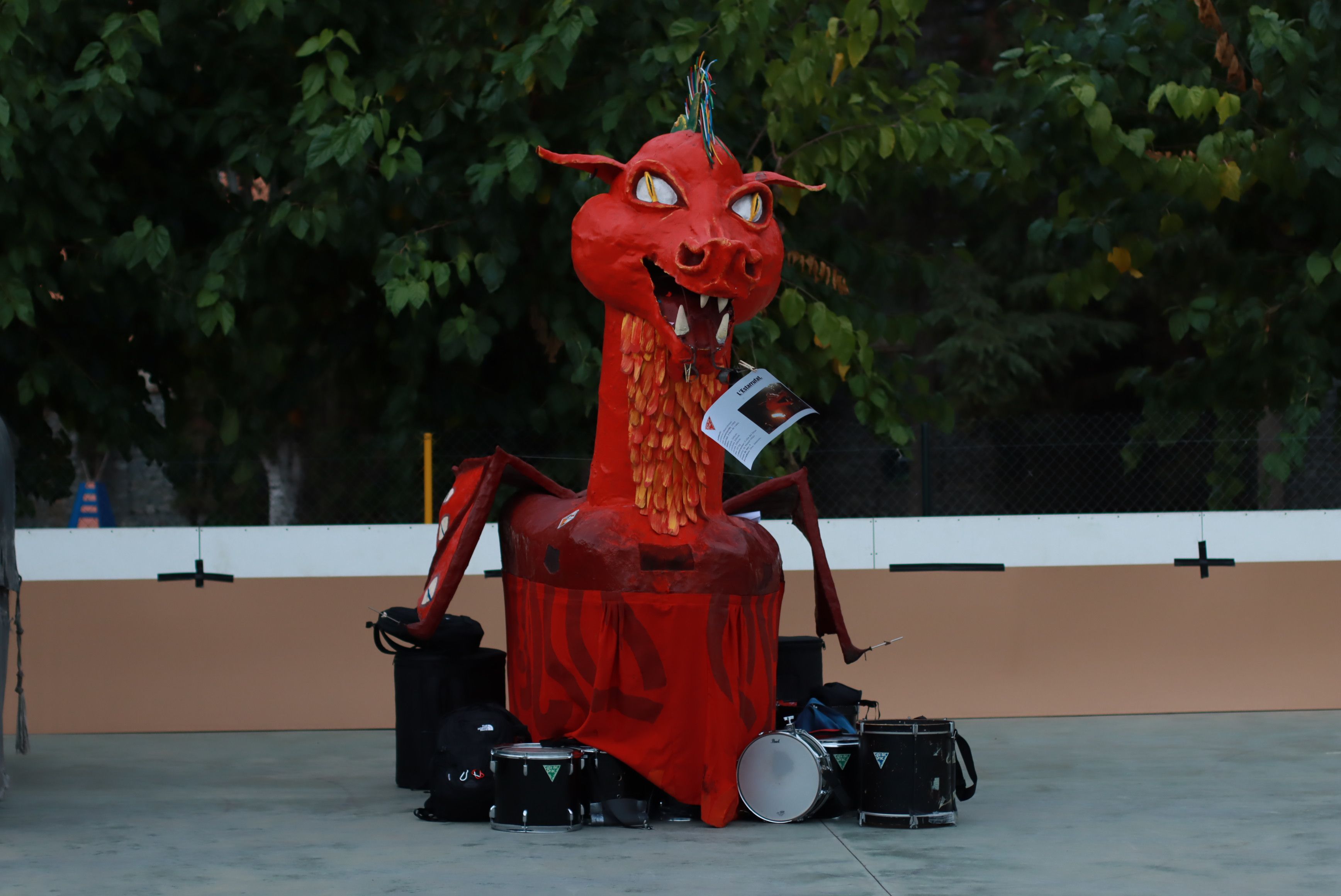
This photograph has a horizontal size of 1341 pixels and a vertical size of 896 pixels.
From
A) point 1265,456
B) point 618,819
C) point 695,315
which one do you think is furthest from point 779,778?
point 1265,456

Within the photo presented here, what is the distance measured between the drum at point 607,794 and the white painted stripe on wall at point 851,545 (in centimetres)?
335

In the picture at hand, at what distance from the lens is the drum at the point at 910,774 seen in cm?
617

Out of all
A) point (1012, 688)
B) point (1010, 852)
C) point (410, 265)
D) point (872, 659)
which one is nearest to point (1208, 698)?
point (1012, 688)

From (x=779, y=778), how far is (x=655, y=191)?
216 centimetres

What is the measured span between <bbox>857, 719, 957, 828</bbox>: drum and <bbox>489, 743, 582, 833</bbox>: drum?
1.05 meters

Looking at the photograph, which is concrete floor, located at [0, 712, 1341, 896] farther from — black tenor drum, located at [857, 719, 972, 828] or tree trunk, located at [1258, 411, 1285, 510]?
tree trunk, located at [1258, 411, 1285, 510]

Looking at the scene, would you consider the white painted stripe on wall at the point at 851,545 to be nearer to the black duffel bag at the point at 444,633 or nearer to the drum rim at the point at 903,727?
the black duffel bag at the point at 444,633

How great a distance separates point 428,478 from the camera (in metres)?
9.69

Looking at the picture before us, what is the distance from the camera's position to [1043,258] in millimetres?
18719

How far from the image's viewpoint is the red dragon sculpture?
6.14 meters

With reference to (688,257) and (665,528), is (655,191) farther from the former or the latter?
(665,528)

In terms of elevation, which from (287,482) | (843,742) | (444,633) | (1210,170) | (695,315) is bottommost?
(843,742)

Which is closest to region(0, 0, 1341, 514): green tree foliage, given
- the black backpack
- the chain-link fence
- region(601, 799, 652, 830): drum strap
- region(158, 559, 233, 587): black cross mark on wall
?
the chain-link fence

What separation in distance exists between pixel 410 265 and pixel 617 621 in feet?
13.0
